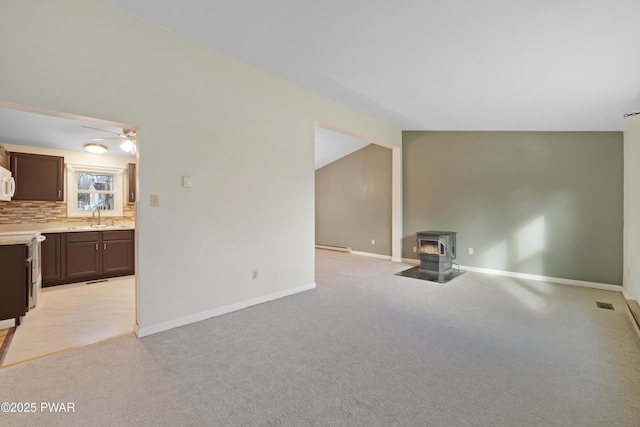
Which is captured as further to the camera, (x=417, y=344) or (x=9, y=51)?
(x=417, y=344)

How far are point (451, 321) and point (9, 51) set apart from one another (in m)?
4.40

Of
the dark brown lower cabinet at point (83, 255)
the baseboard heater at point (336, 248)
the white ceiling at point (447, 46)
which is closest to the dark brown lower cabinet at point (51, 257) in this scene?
the dark brown lower cabinet at point (83, 255)

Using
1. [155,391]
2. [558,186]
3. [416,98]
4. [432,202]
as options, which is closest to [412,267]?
[432,202]

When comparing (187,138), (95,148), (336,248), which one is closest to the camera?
(187,138)

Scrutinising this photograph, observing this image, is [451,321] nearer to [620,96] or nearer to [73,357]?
[620,96]

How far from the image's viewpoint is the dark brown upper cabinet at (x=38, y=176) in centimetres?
444

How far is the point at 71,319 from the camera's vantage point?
10.5 feet

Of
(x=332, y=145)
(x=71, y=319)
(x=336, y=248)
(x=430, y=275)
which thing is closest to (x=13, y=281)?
(x=71, y=319)

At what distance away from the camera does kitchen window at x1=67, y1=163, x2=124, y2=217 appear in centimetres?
507

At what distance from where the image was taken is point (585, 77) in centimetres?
288

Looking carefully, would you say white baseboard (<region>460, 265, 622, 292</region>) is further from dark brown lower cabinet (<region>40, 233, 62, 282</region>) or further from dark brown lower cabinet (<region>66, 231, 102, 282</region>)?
dark brown lower cabinet (<region>40, 233, 62, 282</region>)

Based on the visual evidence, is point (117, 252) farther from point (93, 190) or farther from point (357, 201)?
point (357, 201)

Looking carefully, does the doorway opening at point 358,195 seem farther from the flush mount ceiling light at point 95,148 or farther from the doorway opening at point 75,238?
the doorway opening at point 75,238

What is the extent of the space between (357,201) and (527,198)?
359 centimetres
